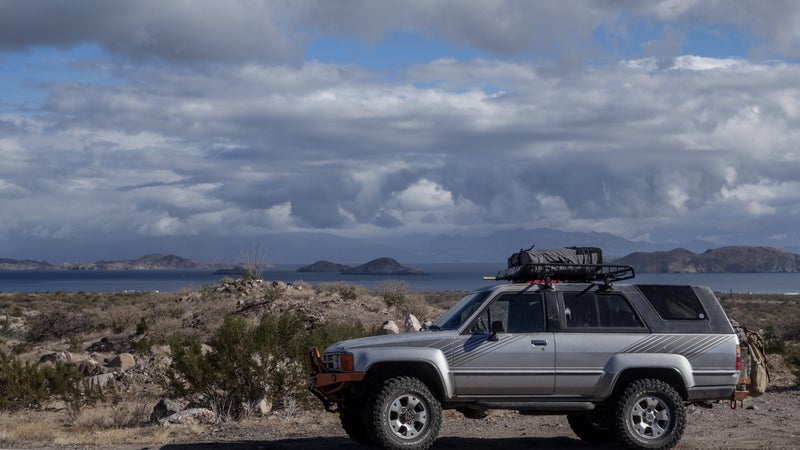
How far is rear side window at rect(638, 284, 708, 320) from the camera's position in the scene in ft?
39.3

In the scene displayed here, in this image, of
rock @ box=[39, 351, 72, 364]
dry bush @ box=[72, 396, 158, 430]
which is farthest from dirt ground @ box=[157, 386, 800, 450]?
rock @ box=[39, 351, 72, 364]

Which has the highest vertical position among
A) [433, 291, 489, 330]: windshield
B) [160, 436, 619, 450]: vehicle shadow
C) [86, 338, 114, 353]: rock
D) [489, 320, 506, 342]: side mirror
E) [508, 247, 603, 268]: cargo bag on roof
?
[508, 247, 603, 268]: cargo bag on roof

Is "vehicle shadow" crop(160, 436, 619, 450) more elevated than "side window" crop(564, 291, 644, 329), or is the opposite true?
"side window" crop(564, 291, 644, 329)

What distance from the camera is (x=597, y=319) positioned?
11.9 meters

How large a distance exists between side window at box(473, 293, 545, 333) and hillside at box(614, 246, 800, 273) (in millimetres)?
129915

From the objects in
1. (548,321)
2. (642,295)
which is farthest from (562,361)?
(642,295)

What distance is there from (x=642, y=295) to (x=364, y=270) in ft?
559

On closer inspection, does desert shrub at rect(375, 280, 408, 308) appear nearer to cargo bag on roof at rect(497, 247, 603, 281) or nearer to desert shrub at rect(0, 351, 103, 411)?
desert shrub at rect(0, 351, 103, 411)

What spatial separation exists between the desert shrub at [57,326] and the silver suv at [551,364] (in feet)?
88.6

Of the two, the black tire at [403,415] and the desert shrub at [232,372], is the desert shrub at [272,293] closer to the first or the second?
the desert shrub at [232,372]

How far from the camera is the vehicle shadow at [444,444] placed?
12281mm

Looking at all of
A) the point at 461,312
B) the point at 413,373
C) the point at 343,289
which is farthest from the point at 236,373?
the point at 343,289

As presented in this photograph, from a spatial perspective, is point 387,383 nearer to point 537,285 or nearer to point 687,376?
point 537,285

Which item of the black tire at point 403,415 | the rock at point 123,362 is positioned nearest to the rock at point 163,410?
the black tire at point 403,415
